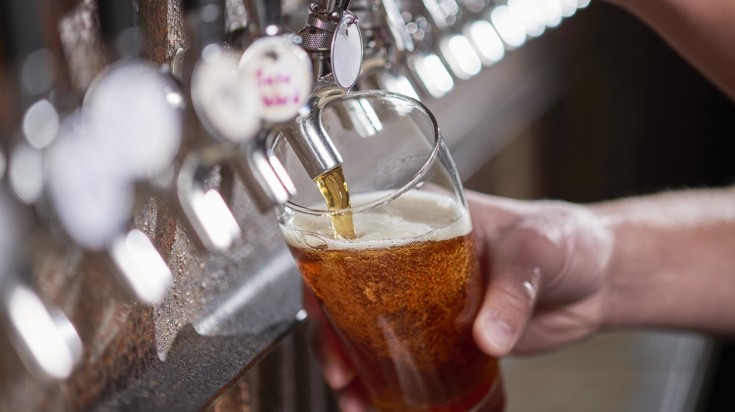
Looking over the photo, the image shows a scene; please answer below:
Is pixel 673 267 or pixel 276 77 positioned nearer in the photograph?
pixel 276 77

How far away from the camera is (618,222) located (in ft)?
5.46

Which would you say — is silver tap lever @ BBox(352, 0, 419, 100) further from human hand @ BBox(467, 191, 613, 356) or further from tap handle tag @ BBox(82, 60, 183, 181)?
tap handle tag @ BBox(82, 60, 183, 181)

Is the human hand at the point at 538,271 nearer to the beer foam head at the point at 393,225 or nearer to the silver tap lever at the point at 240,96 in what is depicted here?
the beer foam head at the point at 393,225

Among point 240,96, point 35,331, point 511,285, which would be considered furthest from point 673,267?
point 35,331

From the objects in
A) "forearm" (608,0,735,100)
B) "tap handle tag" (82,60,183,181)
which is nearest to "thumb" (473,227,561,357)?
"forearm" (608,0,735,100)

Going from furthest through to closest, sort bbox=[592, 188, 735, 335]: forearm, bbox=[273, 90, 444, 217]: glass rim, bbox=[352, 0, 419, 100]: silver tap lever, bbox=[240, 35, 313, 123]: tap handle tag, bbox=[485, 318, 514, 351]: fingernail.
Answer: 1. bbox=[592, 188, 735, 335]: forearm
2. bbox=[352, 0, 419, 100]: silver tap lever
3. bbox=[485, 318, 514, 351]: fingernail
4. bbox=[273, 90, 444, 217]: glass rim
5. bbox=[240, 35, 313, 123]: tap handle tag

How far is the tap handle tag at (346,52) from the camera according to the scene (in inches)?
34.7

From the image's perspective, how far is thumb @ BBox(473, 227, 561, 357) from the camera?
109 centimetres

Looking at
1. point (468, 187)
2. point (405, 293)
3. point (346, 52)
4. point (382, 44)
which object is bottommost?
point (468, 187)

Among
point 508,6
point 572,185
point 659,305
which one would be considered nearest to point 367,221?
point 659,305

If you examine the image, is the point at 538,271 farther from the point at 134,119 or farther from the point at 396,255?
the point at 134,119

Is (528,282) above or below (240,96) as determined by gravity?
below

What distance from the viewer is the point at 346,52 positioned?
90cm

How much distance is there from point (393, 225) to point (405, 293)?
3.0 inches
